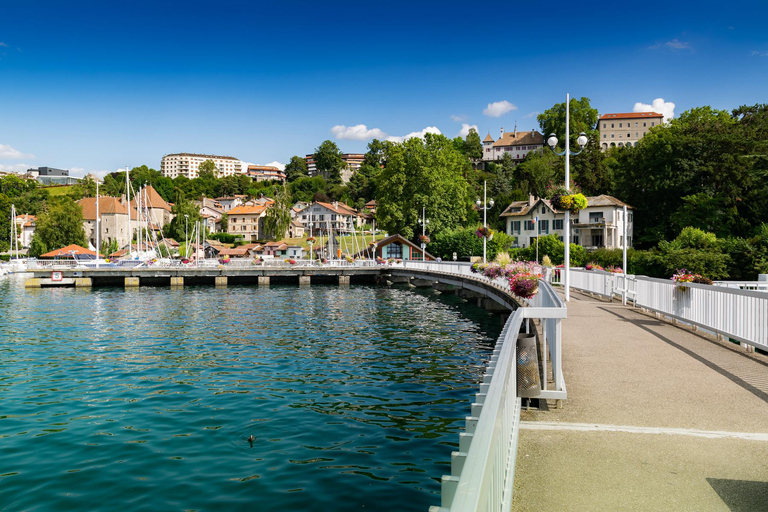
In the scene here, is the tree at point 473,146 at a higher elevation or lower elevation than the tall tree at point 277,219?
higher

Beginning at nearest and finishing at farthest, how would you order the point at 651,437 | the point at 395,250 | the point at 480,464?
the point at 480,464
the point at 651,437
the point at 395,250

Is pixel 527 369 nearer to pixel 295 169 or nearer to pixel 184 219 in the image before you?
pixel 184 219

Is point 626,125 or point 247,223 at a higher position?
point 626,125

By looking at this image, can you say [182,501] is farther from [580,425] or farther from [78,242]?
[78,242]

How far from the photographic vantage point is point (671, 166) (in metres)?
64.0

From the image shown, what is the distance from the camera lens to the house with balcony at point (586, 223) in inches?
2776

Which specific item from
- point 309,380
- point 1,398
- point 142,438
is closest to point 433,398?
point 309,380

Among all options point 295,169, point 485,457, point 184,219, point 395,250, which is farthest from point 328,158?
point 485,457

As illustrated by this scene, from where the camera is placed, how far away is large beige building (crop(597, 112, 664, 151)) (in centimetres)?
15100

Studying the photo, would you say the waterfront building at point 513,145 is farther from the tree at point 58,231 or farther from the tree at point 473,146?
the tree at point 58,231

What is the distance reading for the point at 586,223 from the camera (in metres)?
71.9

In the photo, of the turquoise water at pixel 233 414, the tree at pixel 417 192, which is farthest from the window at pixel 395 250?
the turquoise water at pixel 233 414

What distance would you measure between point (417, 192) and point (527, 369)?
6464cm

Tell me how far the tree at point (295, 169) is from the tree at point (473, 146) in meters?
58.1
